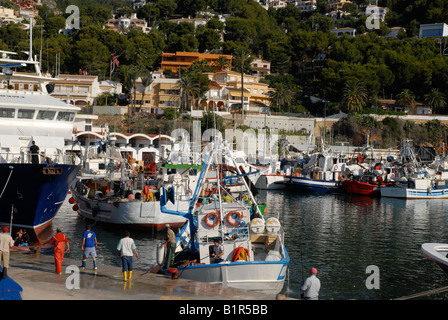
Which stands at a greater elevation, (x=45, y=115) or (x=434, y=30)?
(x=434, y=30)

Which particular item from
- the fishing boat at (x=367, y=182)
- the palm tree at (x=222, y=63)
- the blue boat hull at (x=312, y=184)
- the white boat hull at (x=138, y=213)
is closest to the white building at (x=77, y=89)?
the palm tree at (x=222, y=63)

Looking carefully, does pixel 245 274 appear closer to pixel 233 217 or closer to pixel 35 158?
pixel 233 217

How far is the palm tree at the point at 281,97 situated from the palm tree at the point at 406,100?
63.1 feet

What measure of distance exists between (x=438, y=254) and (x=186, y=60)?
103220mm

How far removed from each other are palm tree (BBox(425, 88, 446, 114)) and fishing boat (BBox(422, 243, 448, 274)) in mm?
85664

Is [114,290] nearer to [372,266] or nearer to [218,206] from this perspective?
[218,206]

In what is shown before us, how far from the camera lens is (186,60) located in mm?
120188

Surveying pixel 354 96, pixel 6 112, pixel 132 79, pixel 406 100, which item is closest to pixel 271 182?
pixel 354 96

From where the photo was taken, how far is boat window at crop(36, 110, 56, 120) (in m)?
32.9

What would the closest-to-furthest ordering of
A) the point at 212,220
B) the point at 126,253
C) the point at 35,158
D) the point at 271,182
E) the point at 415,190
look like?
the point at 126,253
the point at 212,220
the point at 35,158
the point at 415,190
the point at 271,182

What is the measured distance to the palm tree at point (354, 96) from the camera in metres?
99.4
